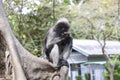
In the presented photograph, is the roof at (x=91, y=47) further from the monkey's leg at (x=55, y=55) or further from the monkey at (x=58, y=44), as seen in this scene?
the monkey's leg at (x=55, y=55)

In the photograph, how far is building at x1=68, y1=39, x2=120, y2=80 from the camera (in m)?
21.9

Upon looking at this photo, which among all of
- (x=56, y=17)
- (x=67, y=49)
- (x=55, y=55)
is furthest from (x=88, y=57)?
(x=55, y=55)

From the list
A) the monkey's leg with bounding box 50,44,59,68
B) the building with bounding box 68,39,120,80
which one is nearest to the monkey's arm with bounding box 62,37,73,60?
the monkey's leg with bounding box 50,44,59,68

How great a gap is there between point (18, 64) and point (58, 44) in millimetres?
887

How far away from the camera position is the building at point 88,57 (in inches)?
862

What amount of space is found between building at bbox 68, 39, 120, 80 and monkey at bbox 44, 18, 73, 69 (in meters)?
15.3

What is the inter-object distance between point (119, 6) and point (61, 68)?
10489 millimetres

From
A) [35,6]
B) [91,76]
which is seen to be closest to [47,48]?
[35,6]

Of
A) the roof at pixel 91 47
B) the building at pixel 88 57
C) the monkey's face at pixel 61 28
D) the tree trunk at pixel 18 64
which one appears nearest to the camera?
the tree trunk at pixel 18 64

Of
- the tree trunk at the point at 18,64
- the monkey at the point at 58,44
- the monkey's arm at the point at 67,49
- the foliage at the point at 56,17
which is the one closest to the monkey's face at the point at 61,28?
the monkey at the point at 58,44

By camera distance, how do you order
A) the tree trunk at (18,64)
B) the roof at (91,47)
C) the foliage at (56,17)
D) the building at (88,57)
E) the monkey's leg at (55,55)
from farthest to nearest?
the building at (88,57) < the roof at (91,47) < the foliage at (56,17) < the monkey's leg at (55,55) < the tree trunk at (18,64)

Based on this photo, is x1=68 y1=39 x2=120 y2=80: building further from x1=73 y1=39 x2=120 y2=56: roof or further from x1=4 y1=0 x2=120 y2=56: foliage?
x1=4 y1=0 x2=120 y2=56: foliage

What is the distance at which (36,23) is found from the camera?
1463cm

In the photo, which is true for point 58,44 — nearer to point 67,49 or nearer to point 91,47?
point 67,49
